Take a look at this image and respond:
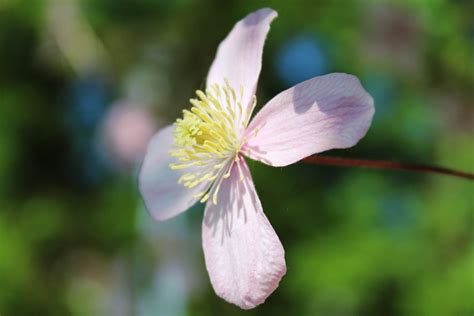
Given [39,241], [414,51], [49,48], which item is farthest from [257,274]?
[49,48]

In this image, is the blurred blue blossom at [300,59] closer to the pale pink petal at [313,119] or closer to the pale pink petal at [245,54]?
the pale pink petal at [245,54]

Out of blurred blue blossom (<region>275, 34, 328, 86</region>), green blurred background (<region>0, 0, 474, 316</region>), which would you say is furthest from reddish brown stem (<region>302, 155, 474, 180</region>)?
blurred blue blossom (<region>275, 34, 328, 86</region>)

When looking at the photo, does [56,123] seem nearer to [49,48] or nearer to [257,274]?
[49,48]

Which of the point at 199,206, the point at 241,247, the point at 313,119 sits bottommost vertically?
the point at 199,206

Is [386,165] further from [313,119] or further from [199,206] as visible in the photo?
[199,206]

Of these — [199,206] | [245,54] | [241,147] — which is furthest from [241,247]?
[199,206]

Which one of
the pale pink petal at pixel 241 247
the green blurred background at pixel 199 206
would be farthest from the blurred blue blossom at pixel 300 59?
the pale pink petal at pixel 241 247

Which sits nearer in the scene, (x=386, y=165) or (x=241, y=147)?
(x=386, y=165)

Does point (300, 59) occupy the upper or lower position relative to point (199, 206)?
upper
